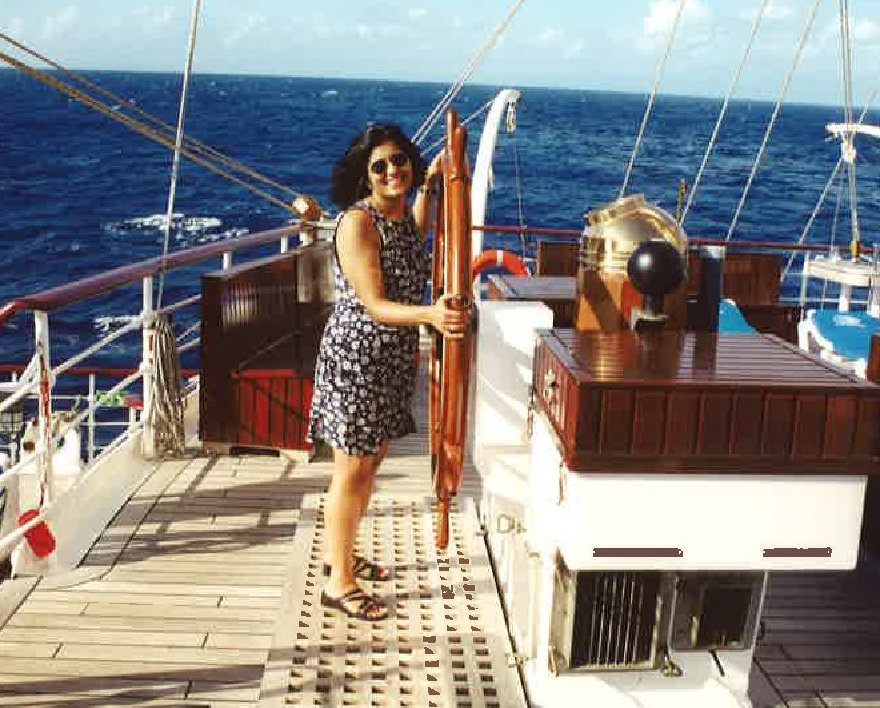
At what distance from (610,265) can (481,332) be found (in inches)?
15.8

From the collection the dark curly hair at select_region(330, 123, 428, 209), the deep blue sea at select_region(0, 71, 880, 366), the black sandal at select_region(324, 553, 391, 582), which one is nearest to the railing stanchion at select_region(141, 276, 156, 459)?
the black sandal at select_region(324, 553, 391, 582)

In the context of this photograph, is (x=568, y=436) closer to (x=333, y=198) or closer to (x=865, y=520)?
(x=333, y=198)

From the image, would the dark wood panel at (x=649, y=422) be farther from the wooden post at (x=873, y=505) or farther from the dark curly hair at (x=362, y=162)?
the wooden post at (x=873, y=505)

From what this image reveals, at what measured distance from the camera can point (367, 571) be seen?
2920mm

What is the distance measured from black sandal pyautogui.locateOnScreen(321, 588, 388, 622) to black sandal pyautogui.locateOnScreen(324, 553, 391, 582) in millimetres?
199

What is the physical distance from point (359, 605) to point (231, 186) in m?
36.6

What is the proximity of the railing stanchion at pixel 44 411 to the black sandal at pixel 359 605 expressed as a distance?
102 cm

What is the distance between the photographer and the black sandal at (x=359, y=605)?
2652 millimetres

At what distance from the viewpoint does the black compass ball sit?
2256 mm

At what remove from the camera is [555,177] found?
3944 centimetres

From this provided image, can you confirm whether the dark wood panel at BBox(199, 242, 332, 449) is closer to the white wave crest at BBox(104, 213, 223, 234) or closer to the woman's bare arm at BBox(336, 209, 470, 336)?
the woman's bare arm at BBox(336, 209, 470, 336)

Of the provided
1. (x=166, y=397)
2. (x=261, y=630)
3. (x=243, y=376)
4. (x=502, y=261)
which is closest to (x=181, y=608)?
(x=261, y=630)

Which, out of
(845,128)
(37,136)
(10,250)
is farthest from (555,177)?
(845,128)

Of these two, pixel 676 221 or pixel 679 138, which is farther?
pixel 679 138
